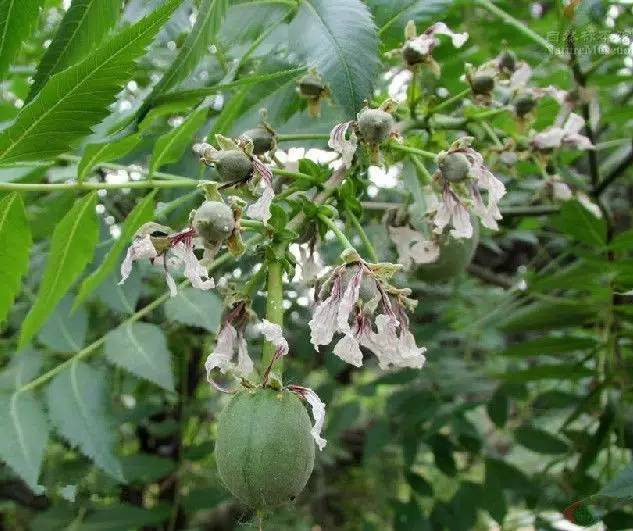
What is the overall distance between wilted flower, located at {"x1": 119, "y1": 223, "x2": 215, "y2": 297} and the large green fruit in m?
0.15

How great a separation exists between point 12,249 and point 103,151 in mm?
203

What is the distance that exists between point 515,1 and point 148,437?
66.9 inches

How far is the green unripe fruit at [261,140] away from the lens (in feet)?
3.54

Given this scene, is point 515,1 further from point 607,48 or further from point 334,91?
point 334,91

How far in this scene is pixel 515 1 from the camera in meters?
2.42

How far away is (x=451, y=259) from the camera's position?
1271 millimetres

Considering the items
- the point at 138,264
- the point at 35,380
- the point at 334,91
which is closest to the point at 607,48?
the point at 334,91

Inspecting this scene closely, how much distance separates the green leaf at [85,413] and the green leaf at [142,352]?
2.5 inches

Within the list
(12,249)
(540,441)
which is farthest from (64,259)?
(540,441)

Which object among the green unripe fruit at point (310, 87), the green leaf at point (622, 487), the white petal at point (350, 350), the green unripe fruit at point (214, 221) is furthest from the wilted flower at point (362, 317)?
the green unripe fruit at point (310, 87)

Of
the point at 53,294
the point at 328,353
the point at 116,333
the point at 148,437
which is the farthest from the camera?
the point at 148,437

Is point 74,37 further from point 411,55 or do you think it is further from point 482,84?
point 482,84

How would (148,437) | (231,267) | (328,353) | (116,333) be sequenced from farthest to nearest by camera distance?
(148,437) → (328,353) → (231,267) → (116,333)

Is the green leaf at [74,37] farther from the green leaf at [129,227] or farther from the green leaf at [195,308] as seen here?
the green leaf at [195,308]
